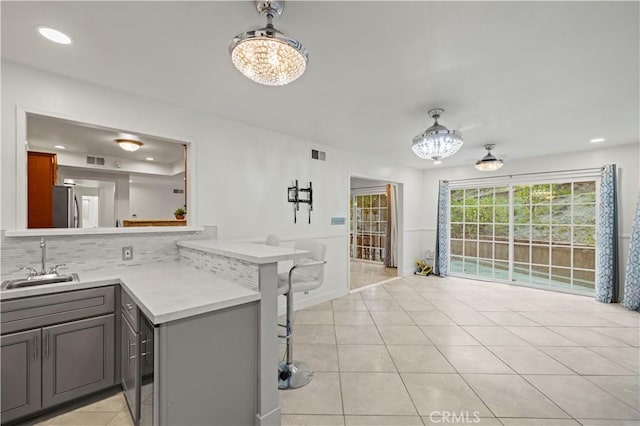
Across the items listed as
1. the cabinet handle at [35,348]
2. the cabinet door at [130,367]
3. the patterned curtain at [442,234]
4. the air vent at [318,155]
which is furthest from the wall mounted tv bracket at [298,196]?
the patterned curtain at [442,234]

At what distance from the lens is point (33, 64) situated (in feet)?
6.62

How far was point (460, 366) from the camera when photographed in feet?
7.97

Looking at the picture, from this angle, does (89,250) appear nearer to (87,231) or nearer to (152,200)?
(87,231)

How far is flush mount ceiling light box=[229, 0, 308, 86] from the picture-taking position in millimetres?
1290

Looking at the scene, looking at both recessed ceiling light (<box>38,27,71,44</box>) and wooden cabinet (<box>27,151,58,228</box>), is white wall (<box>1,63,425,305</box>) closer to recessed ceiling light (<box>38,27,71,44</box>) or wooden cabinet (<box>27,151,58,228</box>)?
recessed ceiling light (<box>38,27,71,44</box>)

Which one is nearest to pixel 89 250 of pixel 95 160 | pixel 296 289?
pixel 296 289

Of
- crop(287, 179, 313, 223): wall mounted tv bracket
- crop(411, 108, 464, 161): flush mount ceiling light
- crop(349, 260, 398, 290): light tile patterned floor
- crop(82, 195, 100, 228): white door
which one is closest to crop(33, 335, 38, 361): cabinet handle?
crop(287, 179, 313, 223): wall mounted tv bracket

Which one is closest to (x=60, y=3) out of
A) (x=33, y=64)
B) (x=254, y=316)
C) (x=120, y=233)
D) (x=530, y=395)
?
(x=33, y=64)

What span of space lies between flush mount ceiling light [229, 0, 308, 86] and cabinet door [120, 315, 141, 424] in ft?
5.22

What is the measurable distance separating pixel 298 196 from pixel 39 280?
2.65 meters

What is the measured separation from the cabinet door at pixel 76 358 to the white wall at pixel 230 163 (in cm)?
92

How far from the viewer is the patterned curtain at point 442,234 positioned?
596cm

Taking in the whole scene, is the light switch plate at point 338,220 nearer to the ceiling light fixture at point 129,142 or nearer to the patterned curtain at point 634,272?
the ceiling light fixture at point 129,142

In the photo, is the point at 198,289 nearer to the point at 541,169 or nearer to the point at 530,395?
the point at 530,395
